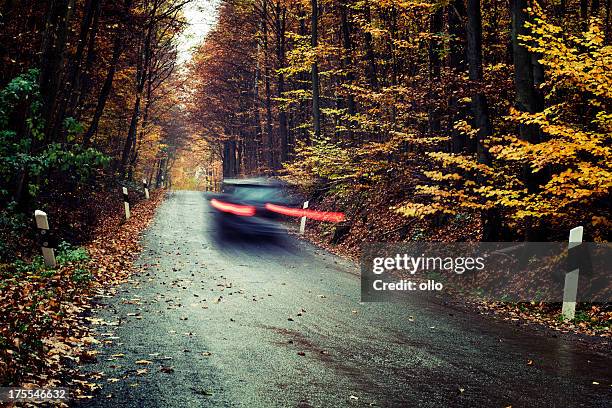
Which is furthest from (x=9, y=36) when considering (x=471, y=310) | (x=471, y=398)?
(x=471, y=398)

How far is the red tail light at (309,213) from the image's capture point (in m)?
20.3

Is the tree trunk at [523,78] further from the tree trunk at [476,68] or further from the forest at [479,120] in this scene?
the tree trunk at [476,68]

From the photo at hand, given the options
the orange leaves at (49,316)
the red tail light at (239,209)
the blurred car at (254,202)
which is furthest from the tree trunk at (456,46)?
the red tail light at (239,209)

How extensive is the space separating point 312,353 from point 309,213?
611 inches

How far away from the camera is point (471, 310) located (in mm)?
9781

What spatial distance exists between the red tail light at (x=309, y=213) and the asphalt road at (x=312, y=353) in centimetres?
865

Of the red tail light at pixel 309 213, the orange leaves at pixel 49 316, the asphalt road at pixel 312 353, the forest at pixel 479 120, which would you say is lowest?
the asphalt road at pixel 312 353

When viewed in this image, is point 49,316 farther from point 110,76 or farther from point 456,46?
point 110,76

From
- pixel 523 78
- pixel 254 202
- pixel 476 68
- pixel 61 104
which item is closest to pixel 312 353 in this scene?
pixel 523 78

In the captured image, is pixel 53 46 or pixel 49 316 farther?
pixel 53 46

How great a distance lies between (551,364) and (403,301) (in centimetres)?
393

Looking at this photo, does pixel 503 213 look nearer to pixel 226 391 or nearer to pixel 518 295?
pixel 518 295

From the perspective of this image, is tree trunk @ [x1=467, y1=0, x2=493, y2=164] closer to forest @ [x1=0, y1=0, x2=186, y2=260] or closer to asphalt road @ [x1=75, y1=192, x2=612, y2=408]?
asphalt road @ [x1=75, y1=192, x2=612, y2=408]

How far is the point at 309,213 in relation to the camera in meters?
22.1
